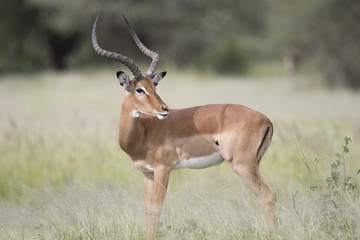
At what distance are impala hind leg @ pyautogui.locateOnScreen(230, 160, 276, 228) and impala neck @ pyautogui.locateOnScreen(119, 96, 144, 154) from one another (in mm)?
834

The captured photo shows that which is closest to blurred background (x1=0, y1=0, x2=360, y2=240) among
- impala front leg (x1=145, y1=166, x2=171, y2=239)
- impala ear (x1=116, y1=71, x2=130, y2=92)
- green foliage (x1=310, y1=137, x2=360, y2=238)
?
green foliage (x1=310, y1=137, x2=360, y2=238)

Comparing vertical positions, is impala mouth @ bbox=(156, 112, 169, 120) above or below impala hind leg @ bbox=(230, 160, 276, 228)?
above

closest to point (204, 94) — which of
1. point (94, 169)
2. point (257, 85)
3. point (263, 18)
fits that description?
point (257, 85)

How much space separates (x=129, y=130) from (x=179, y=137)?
0.42 metres

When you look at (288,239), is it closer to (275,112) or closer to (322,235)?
(322,235)

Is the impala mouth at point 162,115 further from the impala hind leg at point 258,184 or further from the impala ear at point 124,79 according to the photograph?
the impala hind leg at point 258,184

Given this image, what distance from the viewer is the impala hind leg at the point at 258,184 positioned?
404 centimetres

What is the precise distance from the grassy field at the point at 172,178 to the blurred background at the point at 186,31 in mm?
1890

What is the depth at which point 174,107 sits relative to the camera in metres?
13.1

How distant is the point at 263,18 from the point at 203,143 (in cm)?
3224

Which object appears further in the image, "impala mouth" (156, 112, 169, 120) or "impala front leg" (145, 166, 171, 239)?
"impala front leg" (145, 166, 171, 239)

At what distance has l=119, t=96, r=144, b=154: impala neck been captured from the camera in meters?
4.27

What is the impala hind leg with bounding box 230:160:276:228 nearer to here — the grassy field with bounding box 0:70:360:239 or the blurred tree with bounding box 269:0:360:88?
the grassy field with bounding box 0:70:360:239

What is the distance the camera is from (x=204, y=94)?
54.4ft
